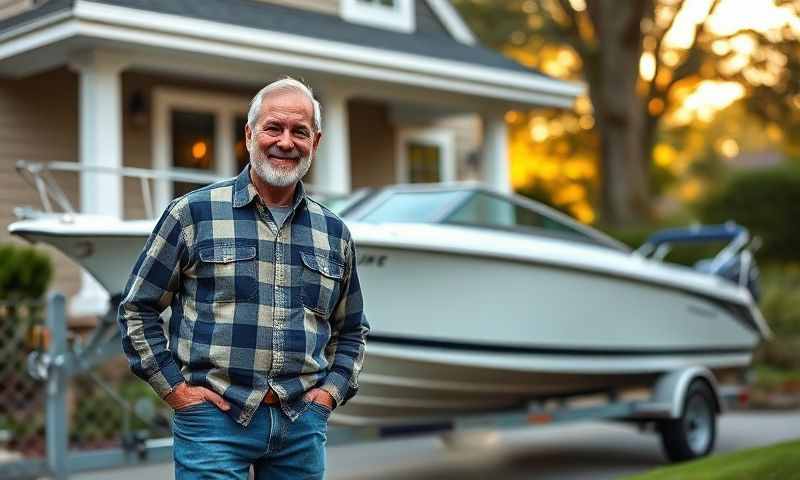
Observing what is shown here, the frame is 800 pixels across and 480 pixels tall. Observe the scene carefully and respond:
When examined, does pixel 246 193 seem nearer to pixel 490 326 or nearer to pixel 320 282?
pixel 320 282

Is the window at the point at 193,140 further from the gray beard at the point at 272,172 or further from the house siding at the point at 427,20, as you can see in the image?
the gray beard at the point at 272,172

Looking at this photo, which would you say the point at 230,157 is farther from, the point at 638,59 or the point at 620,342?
the point at 638,59

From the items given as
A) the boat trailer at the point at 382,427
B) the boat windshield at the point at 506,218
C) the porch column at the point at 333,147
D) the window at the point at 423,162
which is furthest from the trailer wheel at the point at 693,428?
the window at the point at 423,162

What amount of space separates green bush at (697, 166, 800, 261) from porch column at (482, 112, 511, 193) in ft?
26.6

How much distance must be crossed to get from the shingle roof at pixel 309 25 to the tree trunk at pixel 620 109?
7.35m

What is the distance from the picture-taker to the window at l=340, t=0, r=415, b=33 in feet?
43.9

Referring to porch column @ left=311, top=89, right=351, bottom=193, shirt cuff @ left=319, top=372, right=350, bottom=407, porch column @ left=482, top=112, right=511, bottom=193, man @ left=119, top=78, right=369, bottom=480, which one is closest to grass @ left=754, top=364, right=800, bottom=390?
porch column @ left=482, top=112, right=511, bottom=193

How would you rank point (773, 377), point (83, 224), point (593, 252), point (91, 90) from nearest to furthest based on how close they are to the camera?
point (83, 224)
point (593, 252)
point (91, 90)
point (773, 377)

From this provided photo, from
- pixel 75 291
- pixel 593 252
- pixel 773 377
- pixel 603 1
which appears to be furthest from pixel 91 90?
pixel 603 1

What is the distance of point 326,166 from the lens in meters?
11.8

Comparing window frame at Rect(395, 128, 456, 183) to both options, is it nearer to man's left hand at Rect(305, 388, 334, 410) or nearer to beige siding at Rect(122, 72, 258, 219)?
beige siding at Rect(122, 72, 258, 219)

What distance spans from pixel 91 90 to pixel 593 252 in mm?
4662

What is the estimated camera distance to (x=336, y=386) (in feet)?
12.0

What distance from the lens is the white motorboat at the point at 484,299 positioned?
6973 millimetres
